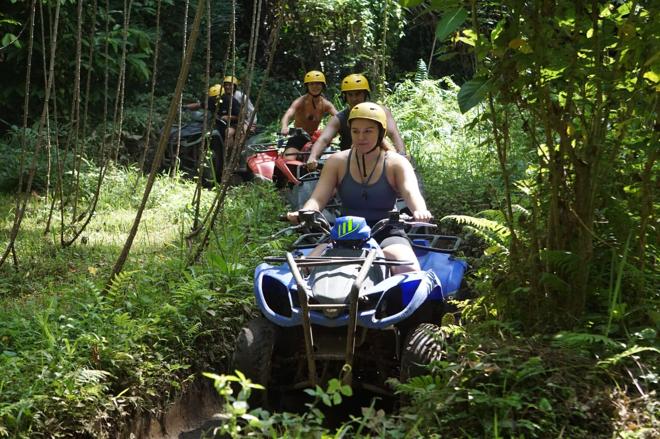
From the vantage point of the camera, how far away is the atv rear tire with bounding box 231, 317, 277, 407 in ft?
17.3

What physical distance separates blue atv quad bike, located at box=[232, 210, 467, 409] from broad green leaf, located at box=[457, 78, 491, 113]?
48.0 inches

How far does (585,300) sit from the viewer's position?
5.02 metres

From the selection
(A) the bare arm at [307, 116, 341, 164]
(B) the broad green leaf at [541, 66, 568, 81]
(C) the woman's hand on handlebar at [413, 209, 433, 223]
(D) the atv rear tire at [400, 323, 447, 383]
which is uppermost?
(B) the broad green leaf at [541, 66, 568, 81]

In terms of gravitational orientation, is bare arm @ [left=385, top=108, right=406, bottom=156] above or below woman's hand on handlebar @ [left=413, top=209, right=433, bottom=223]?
above

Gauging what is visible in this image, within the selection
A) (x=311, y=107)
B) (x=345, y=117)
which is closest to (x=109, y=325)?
(x=345, y=117)

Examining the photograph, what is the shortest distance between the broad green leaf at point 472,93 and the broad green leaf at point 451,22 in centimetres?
35

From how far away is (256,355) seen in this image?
529 cm

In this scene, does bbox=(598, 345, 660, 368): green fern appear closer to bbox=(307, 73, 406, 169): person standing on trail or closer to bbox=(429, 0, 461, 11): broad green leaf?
bbox=(429, 0, 461, 11): broad green leaf

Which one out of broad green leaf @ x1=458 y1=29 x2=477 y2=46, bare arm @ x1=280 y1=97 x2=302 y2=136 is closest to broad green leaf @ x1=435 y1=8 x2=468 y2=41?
broad green leaf @ x1=458 y1=29 x2=477 y2=46

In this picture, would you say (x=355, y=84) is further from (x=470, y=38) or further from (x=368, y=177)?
(x=470, y=38)

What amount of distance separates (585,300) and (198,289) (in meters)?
2.74

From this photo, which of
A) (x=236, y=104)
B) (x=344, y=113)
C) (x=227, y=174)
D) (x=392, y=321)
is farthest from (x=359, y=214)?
(x=236, y=104)

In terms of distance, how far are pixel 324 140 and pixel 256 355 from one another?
15.6 feet

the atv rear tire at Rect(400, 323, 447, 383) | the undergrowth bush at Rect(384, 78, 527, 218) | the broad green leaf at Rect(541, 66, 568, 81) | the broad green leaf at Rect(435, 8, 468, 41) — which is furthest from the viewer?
the undergrowth bush at Rect(384, 78, 527, 218)
